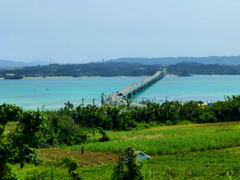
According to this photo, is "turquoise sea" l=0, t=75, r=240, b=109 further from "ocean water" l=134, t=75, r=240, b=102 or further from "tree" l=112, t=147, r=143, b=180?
"tree" l=112, t=147, r=143, b=180

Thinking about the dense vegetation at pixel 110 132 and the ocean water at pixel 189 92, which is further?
the ocean water at pixel 189 92

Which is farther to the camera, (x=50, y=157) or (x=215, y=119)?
(x=215, y=119)

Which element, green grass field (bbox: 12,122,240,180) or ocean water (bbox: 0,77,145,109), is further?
ocean water (bbox: 0,77,145,109)

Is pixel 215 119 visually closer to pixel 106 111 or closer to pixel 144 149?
pixel 106 111

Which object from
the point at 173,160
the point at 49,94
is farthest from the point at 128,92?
the point at 173,160

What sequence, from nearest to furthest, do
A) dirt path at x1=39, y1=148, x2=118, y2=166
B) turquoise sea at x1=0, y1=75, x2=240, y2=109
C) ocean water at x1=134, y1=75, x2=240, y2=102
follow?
1. dirt path at x1=39, y1=148, x2=118, y2=166
2. turquoise sea at x1=0, y1=75, x2=240, y2=109
3. ocean water at x1=134, y1=75, x2=240, y2=102

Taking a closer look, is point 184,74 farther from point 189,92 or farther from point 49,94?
point 49,94

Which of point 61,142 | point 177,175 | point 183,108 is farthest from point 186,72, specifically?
point 177,175

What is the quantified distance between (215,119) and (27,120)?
40.6 m

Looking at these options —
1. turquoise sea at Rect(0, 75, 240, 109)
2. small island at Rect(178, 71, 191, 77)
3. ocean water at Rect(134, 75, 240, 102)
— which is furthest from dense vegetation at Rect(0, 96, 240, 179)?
small island at Rect(178, 71, 191, 77)

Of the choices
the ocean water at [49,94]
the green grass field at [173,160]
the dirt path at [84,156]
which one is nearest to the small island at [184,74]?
the ocean water at [49,94]

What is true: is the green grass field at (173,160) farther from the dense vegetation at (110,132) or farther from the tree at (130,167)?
the tree at (130,167)

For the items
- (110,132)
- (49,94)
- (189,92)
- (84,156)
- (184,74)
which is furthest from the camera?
(184,74)

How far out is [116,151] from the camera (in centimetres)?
2439
